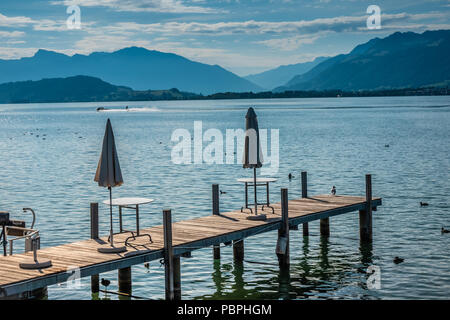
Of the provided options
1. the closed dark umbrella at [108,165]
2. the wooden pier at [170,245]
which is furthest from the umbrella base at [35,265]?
the closed dark umbrella at [108,165]

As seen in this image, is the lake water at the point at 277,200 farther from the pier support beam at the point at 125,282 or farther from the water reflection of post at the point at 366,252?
the pier support beam at the point at 125,282

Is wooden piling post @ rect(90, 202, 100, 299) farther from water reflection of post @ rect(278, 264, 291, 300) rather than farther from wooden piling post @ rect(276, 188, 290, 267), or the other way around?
wooden piling post @ rect(276, 188, 290, 267)

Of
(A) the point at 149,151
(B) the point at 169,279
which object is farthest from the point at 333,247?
(A) the point at 149,151

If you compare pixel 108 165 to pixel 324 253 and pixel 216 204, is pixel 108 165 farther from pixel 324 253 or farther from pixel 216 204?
pixel 324 253

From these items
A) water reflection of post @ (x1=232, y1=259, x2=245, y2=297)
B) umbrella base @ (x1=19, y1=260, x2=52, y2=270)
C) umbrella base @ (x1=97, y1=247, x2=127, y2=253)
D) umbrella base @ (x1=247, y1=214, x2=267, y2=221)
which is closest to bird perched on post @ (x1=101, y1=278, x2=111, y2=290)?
umbrella base @ (x1=97, y1=247, x2=127, y2=253)

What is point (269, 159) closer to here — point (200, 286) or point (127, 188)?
point (127, 188)

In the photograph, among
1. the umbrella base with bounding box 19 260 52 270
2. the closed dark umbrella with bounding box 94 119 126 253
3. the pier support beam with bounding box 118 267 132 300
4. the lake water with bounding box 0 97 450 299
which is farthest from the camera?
the lake water with bounding box 0 97 450 299

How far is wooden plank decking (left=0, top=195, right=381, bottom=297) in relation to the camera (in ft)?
48.1

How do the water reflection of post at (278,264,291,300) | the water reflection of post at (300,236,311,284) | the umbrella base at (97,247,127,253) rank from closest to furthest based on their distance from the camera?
the umbrella base at (97,247,127,253) → the water reflection of post at (278,264,291,300) → the water reflection of post at (300,236,311,284)

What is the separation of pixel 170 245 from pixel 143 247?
76 centimetres

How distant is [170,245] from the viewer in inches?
678

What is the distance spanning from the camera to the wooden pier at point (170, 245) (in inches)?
587
